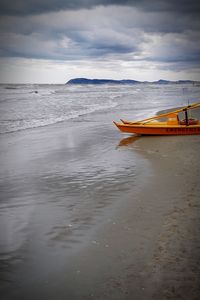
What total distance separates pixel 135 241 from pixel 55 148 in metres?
8.02

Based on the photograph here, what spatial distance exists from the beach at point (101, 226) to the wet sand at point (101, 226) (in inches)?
0.6

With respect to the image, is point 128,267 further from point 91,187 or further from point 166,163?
point 166,163

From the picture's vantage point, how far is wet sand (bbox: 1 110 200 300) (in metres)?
3.96

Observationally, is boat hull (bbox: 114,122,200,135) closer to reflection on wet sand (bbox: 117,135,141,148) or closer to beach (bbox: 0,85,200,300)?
reflection on wet sand (bbox: 117,135,141,148)

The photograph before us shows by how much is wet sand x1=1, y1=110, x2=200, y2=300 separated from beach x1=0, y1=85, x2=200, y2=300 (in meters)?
0.02

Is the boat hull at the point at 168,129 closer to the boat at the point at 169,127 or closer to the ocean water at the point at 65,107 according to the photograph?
the boat at the point at 169,127

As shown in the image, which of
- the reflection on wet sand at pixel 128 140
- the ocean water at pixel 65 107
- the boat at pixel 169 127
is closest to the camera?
the reflection on wet sand at pixel 128 140

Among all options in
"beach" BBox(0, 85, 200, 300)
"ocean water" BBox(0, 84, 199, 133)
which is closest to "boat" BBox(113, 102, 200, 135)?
"beach" BBox(0, 85, 200, 300)

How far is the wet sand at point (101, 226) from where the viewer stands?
3.96 m

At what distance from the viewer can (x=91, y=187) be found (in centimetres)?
768

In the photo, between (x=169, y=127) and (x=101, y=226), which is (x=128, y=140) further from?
(x=101, y=226)

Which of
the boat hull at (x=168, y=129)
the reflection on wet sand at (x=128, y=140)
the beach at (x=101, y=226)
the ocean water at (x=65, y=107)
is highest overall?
the ocean water at (x=65, y=107)

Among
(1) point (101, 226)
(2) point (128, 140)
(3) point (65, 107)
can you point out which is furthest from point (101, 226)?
(3) point (65, 107)

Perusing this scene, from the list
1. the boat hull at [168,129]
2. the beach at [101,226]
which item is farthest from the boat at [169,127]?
the beach at [101,226]
